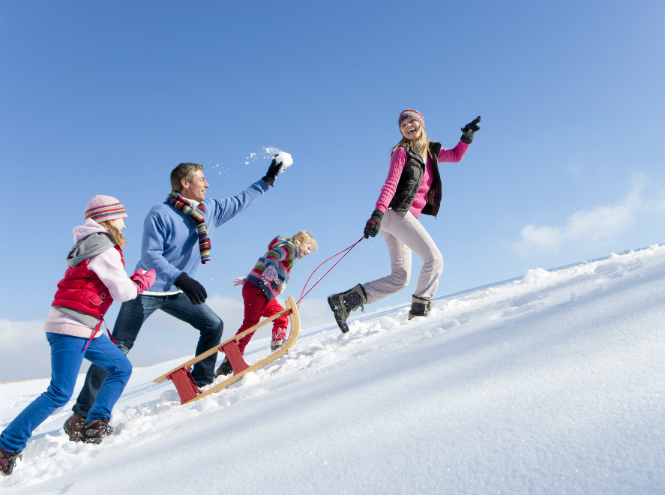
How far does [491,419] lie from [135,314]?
9.17 feet

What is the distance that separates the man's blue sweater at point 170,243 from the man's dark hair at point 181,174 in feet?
0.76

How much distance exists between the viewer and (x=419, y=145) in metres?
3.71

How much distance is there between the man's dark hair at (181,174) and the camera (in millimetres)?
3453

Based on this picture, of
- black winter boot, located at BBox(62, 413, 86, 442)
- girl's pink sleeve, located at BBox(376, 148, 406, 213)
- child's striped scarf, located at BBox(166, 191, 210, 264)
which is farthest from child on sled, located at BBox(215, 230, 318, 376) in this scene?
black winter boot, located at BBox(62, 413, 86, 442)

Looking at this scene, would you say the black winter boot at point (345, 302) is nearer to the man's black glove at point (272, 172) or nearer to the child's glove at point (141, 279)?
the man's black glove at point (272, 172)

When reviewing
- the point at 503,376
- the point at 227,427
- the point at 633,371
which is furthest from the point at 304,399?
the point at 633,371

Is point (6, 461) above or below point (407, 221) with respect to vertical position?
below

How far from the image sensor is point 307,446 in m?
1.21

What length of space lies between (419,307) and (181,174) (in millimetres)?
2415

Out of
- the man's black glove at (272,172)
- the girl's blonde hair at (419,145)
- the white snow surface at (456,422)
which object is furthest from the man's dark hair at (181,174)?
the white snow surface at (456,422)

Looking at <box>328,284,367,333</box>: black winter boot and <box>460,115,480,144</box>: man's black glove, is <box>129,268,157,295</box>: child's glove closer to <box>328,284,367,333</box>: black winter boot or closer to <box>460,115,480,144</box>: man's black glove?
<box>328,284,367,333</box>: black winter boot


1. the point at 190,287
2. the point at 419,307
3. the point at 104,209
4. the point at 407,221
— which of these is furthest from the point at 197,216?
the point at 419,307

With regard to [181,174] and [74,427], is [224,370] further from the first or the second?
[181,174]

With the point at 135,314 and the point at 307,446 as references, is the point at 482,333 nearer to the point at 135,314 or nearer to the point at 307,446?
the point at 307,446
